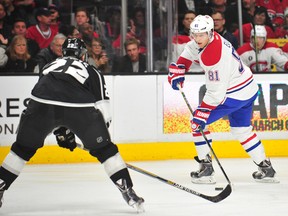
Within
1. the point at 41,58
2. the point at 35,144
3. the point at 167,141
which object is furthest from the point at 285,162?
the point at 35,144

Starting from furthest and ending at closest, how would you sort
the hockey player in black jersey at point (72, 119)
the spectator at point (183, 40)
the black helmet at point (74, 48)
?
the spectator at point (183, 40), the black helmet at point (74, 48), the hockey player in black jersey at point (72, 119)

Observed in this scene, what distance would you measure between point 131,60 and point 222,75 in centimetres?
217

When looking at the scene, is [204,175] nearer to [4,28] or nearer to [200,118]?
[200,118]

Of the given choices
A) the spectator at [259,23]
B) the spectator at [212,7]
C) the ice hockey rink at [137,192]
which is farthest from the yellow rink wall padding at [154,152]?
the spectator at [212,7]

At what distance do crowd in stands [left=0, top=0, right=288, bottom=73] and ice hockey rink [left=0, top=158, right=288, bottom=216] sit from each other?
107 centimetres

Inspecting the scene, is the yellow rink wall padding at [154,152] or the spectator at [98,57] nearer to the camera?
the yellow rink wall padding at [154,152]

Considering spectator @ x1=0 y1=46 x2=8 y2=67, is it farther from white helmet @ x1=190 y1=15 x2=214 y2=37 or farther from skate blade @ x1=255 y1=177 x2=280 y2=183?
skate blade @ x1=255 y1=177 x2=280 y2=183

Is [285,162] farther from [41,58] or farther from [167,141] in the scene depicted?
[41,58]

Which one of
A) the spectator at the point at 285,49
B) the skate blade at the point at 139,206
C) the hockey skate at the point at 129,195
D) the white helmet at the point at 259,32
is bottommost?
the skate blade at the point at 139,206

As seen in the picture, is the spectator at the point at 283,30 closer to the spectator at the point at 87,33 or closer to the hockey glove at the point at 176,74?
the spectator at the point at 87,33

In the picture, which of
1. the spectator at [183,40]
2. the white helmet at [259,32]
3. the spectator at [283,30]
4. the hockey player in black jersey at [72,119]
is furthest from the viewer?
the spectator at [283,30]

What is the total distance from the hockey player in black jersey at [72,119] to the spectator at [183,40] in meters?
3.30

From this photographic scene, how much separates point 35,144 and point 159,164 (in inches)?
111

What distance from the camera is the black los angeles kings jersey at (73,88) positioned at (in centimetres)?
462
